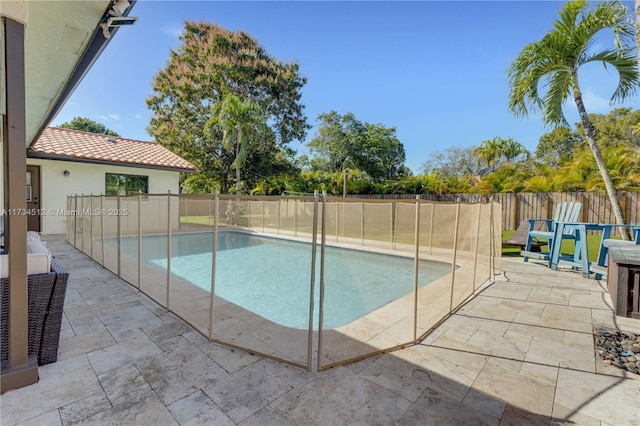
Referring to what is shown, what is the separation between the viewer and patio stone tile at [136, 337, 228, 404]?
2.14 metres

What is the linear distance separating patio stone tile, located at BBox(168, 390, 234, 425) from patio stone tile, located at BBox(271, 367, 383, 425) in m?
0.35

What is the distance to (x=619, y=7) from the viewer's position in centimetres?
621

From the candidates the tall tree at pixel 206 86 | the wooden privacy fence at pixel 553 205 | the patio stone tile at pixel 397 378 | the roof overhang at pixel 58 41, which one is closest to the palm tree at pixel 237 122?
the tall tree at pixel 206 86

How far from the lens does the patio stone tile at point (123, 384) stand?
6.73ft

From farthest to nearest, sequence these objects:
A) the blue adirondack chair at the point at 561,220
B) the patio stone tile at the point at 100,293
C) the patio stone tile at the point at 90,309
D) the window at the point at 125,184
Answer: the window at the point at 125,184
the blue adirondack chair at the point at 561,220
the patio stone tile at the point at 100,293
the patio stone tile at the point at 90,309

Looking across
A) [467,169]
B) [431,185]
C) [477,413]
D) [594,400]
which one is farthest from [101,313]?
[467,169]

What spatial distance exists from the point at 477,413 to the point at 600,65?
9.13 metres

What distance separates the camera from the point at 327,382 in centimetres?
229

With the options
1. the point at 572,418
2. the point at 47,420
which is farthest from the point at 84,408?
the point at 572,418

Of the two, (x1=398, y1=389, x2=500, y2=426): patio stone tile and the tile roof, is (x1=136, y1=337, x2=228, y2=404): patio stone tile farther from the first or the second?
the tile roof

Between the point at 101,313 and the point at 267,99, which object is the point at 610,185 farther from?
the point at 267,99

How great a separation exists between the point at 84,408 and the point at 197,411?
2.45ft

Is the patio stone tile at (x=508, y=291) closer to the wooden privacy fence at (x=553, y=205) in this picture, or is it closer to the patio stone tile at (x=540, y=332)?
the patio stone tile at (x=540, y=332)

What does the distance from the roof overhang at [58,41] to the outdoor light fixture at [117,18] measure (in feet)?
0.12
